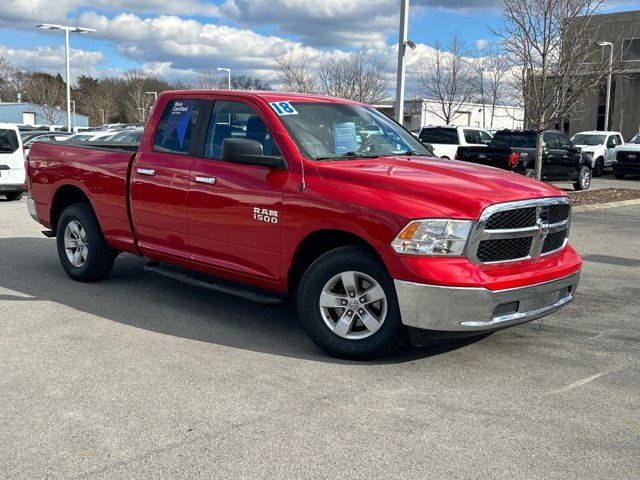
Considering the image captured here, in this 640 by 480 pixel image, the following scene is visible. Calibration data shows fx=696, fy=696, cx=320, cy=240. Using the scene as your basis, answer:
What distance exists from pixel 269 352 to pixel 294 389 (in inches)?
31.6

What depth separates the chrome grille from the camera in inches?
181

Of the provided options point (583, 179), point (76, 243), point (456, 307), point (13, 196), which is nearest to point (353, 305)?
point (456, 307)

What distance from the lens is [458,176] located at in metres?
5.12

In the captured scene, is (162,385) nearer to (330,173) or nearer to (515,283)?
(330,173)

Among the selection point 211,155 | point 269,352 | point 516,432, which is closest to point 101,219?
point 211,155

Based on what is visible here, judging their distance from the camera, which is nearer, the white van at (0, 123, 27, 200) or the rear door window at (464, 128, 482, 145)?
the white van at (0, 123, 27, 200)

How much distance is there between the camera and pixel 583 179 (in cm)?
2034

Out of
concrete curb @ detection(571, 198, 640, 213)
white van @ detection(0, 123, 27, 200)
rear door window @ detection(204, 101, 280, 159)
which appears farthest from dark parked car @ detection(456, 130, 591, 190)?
rear door window @ detection(204, 101, 280, 159)

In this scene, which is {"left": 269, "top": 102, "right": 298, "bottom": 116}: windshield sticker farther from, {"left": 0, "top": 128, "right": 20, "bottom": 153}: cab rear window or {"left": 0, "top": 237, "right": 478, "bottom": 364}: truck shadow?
{"left": 0, "top": 128, "right": 20, "bottom": 153}: cab rear window

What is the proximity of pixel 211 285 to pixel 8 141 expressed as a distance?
11858mm

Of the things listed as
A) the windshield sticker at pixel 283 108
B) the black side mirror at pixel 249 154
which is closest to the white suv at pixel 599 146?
the windshield sticker at pixel 283 108

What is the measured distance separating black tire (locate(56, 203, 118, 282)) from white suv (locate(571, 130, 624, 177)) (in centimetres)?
2412

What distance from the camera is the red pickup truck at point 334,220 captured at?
457 cm

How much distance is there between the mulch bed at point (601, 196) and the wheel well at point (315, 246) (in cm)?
1138
